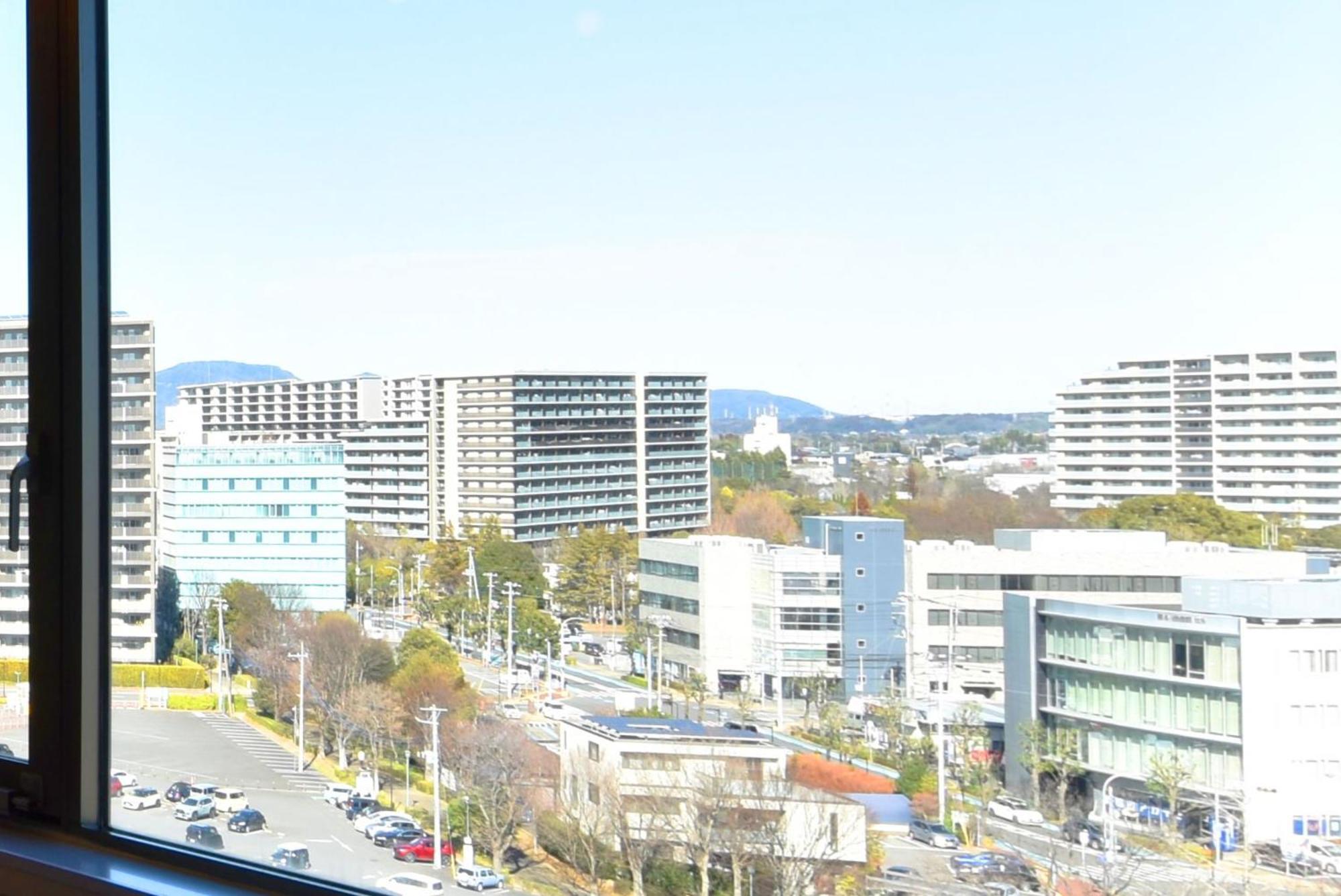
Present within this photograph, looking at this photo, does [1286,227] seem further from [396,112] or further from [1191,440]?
[396,112]

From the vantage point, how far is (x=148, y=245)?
219cm

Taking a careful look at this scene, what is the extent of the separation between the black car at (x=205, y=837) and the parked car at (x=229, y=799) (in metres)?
0.04

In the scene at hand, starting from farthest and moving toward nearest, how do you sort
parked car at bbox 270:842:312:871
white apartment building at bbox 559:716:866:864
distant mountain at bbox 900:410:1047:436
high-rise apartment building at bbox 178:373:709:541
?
parked car at bbox 270:842:312:871
high-rise apartment building at bbox 178:373:709:541
white apartment building at bbox 559:716:866:864
distant mountain at bbox 900:410:1047:436

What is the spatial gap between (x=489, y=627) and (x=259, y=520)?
20.7 inches

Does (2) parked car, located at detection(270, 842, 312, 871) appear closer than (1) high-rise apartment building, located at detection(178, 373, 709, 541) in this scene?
No

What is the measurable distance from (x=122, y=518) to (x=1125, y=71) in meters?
1.82

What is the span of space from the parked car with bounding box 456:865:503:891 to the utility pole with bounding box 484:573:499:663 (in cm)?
31

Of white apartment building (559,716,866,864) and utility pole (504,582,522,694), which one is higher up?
utility pole (504,582,522,694)

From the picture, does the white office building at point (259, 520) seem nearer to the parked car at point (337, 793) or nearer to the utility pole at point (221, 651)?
the utility pole at point (221, 651)

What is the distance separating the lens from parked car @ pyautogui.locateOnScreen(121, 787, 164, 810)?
2.16 meters

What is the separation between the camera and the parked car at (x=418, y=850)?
6.15 feet

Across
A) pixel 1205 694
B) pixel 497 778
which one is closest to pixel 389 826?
pixel 497 778

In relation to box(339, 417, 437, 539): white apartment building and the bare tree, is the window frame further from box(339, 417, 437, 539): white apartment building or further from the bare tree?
the bare tree

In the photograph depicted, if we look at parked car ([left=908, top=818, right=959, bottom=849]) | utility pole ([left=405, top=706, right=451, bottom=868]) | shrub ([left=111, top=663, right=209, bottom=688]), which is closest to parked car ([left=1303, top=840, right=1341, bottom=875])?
parked car ([left=908, top=818, right=959, bottom=849])
